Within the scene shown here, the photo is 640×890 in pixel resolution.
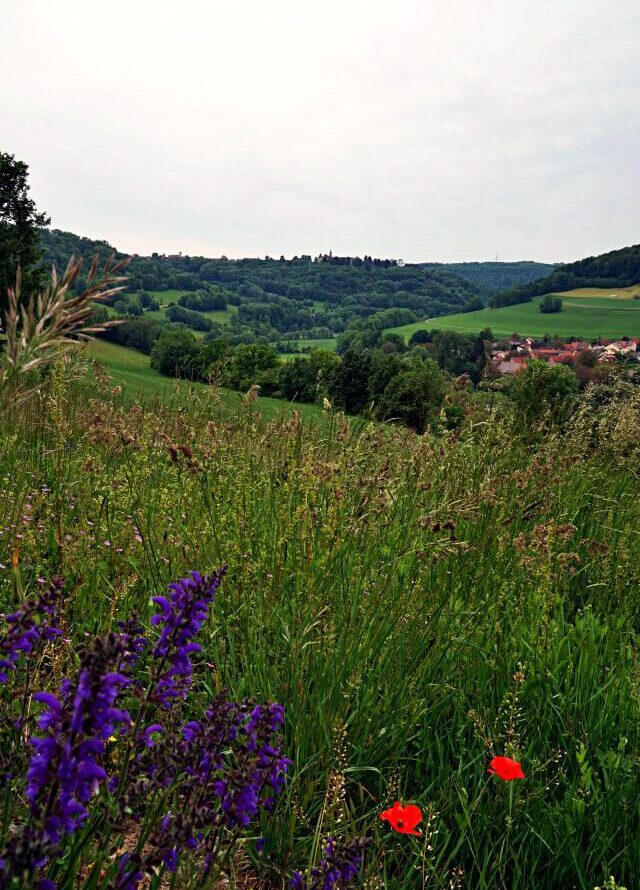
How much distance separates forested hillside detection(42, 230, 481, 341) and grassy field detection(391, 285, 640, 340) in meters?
19.4

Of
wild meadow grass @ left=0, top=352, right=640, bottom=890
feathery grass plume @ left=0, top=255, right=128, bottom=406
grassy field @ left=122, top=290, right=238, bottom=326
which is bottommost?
wild meadow grass @ left=0, top=352, right=640, bottom=890

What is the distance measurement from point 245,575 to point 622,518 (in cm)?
366

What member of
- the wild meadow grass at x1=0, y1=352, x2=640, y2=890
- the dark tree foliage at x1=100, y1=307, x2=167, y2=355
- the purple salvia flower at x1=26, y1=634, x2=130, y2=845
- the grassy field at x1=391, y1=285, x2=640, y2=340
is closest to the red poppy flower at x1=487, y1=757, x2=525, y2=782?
the wild meadow grass at x1=0, y1=352, x2=640, y2=890

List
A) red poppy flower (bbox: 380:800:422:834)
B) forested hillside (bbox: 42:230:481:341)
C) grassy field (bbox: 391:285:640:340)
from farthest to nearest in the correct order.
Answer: forested hillside (bbox: 42:230:481:341) → grassy field (bbox: 391:285:640:340) → red poppy flower (bbox: 380:800:422:834)

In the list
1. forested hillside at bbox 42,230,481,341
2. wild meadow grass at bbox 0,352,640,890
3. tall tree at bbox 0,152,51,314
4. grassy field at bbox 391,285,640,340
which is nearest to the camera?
wild meadow grass at bbox 0,352,640,890

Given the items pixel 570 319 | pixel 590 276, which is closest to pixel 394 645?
pixel 570 319

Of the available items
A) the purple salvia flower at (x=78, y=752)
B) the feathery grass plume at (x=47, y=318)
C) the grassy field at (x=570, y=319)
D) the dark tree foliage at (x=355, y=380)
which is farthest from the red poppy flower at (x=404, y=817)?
the grassy field at (x=570, y=319)

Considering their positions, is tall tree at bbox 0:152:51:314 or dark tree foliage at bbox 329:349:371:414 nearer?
dark tree foliage at bbox 329:349:371:414

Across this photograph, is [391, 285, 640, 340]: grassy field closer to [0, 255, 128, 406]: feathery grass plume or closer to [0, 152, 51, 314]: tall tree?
[0, 152, 51, 314]: tall tree

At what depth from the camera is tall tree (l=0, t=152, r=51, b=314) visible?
101 ft

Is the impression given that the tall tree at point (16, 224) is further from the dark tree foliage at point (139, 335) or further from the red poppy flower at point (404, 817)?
the red poppy flower at point (404, 817)

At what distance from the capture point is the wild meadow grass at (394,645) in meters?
2.09

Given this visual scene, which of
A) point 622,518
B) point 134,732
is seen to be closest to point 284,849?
point 134,732

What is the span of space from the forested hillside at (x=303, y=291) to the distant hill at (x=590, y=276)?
20.2m
